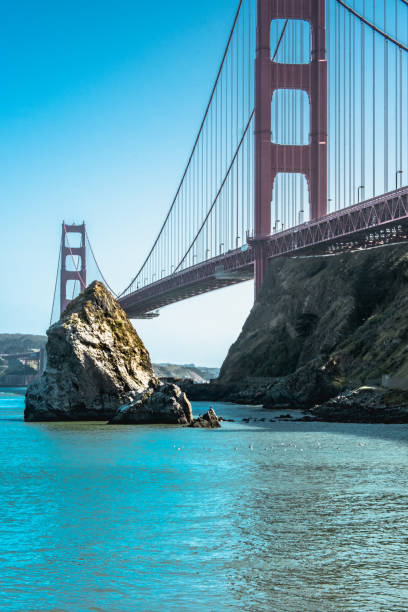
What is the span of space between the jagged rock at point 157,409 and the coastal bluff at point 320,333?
11509 millimetres

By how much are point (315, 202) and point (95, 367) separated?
41.0 metres

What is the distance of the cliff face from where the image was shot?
5056cm

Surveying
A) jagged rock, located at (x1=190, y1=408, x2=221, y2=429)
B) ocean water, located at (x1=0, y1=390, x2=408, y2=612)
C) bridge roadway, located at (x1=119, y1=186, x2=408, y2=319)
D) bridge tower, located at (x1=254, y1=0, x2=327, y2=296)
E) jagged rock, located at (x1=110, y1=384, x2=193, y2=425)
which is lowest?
ocean water, located at (x1=0, y1=390, x2=408, y2=612)

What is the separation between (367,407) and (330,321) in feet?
77.5

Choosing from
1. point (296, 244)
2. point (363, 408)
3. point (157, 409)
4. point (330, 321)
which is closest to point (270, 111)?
point (296, 244)

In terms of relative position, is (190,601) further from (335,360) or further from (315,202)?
(315,202)

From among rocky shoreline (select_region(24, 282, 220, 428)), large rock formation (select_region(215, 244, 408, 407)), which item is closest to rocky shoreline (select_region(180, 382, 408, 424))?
large rock formation (select_region(215, 244, 408, 407))

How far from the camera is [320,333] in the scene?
211 feet

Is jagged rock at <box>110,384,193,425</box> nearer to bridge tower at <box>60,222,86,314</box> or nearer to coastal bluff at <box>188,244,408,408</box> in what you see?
coastal bluff at <box>188,244,408,408</box>

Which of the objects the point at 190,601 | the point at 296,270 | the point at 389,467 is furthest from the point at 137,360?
the point at 296,270

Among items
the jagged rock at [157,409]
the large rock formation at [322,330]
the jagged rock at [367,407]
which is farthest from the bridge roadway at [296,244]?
the jagged rock at [157,409]

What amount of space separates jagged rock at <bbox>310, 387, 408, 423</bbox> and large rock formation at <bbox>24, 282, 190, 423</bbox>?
8.65 meters

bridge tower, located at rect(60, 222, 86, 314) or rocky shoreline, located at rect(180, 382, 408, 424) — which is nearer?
rocky shoreline, located at rect(180, 382, 408, 424)

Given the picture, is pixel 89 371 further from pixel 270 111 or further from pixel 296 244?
pixel 270 111
